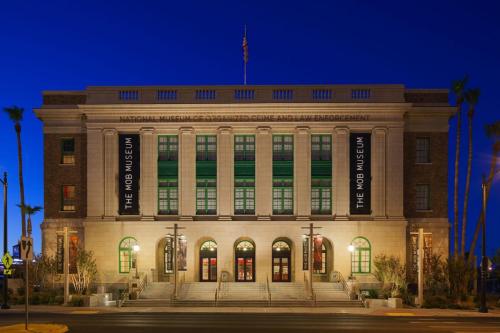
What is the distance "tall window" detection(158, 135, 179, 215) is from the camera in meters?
48.1

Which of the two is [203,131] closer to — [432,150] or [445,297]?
[432,150]

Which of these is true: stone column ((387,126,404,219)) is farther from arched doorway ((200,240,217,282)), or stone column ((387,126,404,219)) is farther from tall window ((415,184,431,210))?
arched doorway ((200,240,217,282))

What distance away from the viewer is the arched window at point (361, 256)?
46719mm

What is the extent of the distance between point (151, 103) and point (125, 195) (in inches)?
334

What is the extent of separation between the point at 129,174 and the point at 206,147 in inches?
286

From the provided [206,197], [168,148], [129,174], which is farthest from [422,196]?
[129,174]

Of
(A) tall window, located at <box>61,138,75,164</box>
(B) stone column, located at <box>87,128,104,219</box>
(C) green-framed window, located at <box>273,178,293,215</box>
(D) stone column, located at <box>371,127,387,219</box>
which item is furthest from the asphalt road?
(A) tall window, located at <box>61,138,75,164</box>

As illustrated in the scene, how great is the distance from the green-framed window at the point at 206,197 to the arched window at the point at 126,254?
6.51 m

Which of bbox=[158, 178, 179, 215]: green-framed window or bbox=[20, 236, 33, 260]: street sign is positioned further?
bbox=[158, 178, 179, 215]: green-framed window

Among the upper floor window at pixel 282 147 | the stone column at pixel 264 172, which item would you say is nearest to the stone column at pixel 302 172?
the upper floor window at pixel 282 147

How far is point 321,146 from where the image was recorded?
Result: 158 ft

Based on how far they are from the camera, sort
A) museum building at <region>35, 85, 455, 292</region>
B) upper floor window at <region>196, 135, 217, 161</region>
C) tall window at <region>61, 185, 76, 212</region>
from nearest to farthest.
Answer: museum building at <region>35, 85, 455, 292</region> < upper floor window at <region>196, 135, 217, 161</region> < tall window at <region>61, 185, 76, 212</region>

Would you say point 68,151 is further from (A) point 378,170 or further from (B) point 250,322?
(A) point 378,170

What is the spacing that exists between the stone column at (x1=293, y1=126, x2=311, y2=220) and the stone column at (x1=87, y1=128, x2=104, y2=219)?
17.2m
